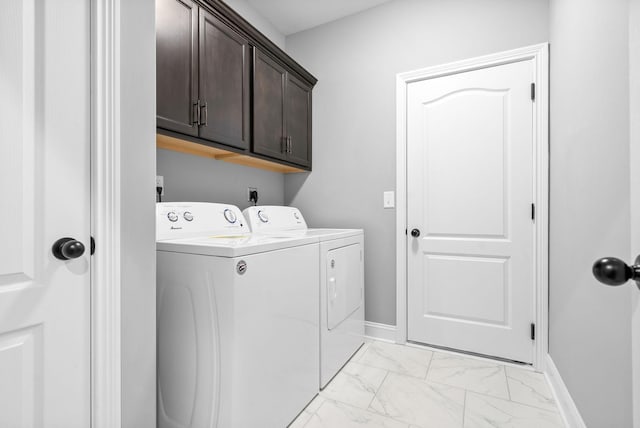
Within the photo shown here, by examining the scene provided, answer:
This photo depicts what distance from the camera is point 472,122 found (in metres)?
2.04

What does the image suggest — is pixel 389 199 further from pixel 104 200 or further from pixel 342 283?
pixel 104 200

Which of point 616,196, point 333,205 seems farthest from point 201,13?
point 616,196

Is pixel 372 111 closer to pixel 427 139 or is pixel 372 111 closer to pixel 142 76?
pixel 427 139

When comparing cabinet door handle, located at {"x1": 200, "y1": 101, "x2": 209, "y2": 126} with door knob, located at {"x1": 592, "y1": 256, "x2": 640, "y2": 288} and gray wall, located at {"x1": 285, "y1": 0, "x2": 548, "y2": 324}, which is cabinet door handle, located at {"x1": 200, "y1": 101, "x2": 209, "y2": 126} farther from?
door knob, located at {"x1": 592, "y1": 256, "x2": 640, "y2": 288}

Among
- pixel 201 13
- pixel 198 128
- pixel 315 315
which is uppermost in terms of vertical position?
pixel 201 13

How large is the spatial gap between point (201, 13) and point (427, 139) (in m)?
1.60

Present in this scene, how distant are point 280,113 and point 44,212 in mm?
1605

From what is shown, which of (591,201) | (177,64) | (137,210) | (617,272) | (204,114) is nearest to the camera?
(617,272)

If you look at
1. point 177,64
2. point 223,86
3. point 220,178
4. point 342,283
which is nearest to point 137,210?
point 177,64

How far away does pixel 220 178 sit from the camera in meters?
2.10

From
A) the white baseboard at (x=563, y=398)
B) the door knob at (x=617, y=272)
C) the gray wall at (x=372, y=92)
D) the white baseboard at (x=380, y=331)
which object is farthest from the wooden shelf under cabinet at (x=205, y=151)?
the white baseboard at (x=563, y=398)

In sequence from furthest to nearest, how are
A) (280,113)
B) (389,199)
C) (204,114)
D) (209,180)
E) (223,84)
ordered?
1. (389,199)
2. (280,113)
3. (209,180)
4. (223,84)
5. (204,114)

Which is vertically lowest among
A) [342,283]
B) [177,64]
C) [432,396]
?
[432,396]

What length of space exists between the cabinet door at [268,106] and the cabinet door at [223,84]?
0.07 m
